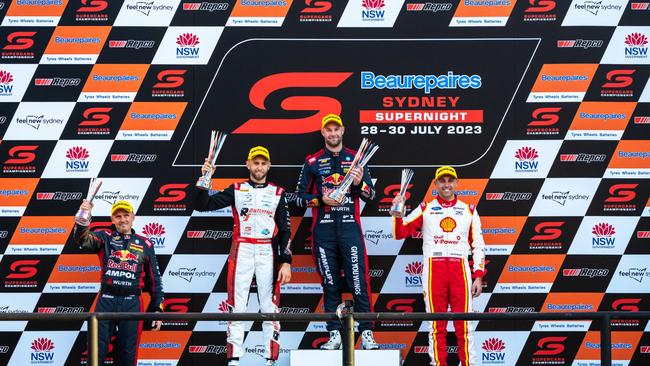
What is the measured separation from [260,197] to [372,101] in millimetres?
1224

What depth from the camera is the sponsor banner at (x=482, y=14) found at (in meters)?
6.71

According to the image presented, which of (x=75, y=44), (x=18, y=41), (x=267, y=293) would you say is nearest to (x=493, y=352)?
Answer: (x=267, y=293)

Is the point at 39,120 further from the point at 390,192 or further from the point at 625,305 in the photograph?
the point at 625,305

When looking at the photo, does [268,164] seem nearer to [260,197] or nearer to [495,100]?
[260,197]

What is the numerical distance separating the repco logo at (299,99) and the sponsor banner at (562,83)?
1.53 meters

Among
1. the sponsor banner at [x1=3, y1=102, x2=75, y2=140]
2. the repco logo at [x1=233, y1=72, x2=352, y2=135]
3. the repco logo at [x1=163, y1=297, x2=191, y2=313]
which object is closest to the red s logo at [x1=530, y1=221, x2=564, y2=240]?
the repco logo at [x1=233, y1=72, x2=352, y2=135]

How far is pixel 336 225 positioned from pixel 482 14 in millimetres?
2089

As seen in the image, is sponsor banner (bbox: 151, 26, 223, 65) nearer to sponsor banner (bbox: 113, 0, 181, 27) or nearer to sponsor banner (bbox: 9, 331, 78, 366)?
sponsor banner (bbox: 113, 0, 181, 27)

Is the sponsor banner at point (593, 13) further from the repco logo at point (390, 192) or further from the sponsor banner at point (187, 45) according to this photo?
the sponsor banner at point (187, 45)

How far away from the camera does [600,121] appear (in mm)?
6680

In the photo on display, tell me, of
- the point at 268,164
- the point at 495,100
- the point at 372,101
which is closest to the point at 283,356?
the point at 268,164

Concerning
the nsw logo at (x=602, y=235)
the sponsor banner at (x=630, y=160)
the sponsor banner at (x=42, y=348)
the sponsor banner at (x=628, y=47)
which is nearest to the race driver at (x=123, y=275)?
the sponsor banner at (x=42, y=348)

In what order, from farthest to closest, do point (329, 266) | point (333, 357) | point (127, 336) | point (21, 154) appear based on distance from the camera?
point (21, 154), point (329, 266), point (127, 336), point (333, 357)

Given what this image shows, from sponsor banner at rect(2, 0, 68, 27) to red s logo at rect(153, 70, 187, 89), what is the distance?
37.6 inches
